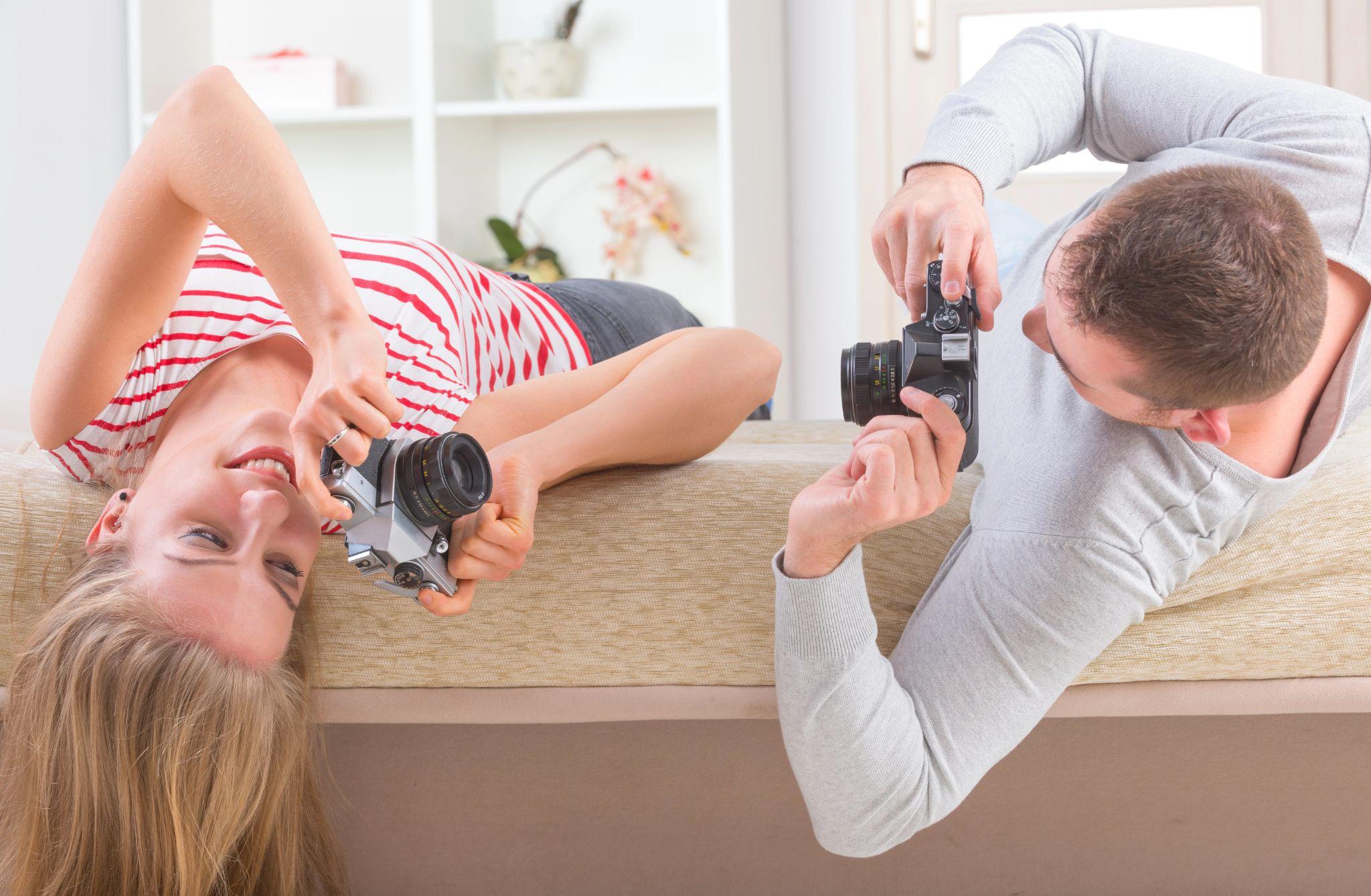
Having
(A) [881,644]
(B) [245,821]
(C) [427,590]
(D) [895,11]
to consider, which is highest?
(D) [895,11]

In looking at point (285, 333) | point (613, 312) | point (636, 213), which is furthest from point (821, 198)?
point (285, 333)

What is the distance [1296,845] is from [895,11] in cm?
229

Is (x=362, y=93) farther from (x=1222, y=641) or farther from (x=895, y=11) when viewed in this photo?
(x=1222, y=641)

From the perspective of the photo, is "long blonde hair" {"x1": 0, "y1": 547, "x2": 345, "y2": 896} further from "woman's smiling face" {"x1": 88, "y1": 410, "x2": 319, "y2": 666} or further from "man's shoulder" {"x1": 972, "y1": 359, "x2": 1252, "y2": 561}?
"man's shoulder" {"x1": 972, "y1": 359, "x2": 1252, "y2": 561}

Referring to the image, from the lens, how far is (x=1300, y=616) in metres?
0.87

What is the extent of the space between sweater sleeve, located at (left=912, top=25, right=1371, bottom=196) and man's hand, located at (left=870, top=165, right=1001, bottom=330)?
4 cm

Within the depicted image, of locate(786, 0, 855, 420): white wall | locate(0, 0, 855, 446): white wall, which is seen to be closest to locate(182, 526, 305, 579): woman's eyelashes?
locate(0, 0, 855, 446): white wall

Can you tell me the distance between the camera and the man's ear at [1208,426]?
2.58ft

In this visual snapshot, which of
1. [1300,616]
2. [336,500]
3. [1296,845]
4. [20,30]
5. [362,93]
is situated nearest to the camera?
[336,500]

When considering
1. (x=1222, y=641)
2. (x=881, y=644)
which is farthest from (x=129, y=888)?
(x=1222, y=641)

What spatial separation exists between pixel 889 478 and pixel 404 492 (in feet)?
1.10

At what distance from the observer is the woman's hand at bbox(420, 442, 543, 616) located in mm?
798

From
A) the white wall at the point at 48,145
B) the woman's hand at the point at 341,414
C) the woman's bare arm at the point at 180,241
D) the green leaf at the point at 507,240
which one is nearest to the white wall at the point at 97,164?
the white wall at the point at 48,145

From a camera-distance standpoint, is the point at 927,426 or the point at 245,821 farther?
the point at 245,821
